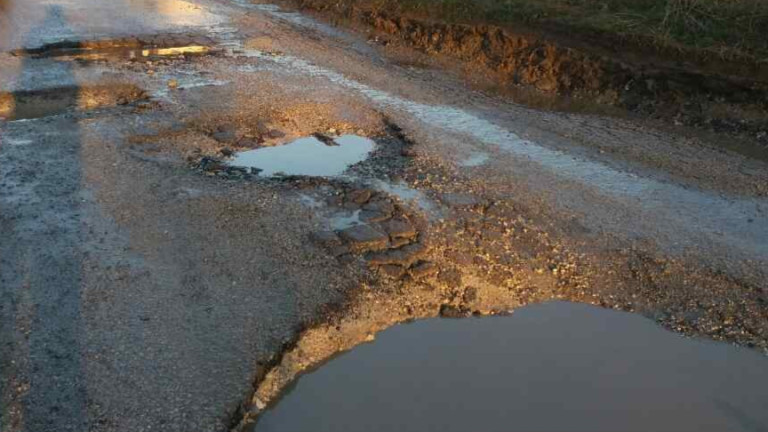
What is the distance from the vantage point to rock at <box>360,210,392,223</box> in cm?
711

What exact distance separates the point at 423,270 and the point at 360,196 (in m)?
1.65

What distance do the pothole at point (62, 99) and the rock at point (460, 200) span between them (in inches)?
216

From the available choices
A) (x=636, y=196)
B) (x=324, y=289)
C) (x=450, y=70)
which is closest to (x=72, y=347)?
(x=324, y=289)

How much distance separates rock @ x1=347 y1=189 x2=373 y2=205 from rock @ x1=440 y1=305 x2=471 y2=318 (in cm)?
205

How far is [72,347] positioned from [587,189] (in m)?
5.74

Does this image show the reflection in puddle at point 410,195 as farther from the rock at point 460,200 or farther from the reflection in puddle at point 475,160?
the reflection in puddle at point 475,160

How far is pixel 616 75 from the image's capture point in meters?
12.0

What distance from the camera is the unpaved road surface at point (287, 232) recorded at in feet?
16.2

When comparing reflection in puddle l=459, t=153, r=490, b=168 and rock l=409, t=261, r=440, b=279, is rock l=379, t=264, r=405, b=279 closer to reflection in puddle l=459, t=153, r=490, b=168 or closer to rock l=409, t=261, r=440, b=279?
rock l=409, t=261, r=440, b=279

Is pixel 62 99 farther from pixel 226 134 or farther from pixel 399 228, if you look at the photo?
pixel 399 228

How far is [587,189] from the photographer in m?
8.20

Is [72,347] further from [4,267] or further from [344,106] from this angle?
[344,106]

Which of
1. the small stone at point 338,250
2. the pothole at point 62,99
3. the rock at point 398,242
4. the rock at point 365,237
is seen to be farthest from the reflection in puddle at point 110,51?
the rock at point 398,242

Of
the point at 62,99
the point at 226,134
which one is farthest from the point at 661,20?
the point at 62,99
